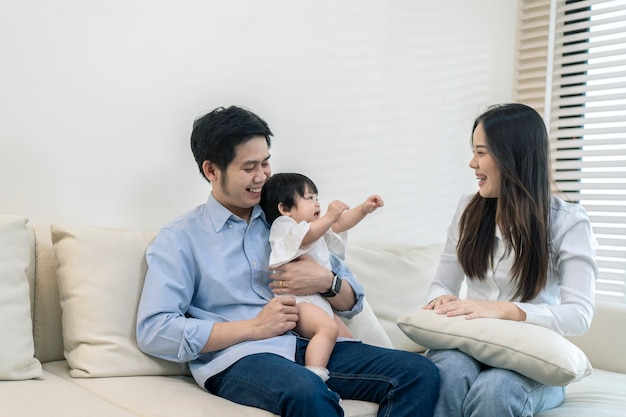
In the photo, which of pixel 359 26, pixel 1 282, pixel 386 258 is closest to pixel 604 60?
pixel 359 26

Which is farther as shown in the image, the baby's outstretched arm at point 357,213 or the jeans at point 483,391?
the baby's outstretched arm at point 357,213

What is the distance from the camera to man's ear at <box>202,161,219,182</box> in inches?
77.6

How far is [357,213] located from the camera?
205cm

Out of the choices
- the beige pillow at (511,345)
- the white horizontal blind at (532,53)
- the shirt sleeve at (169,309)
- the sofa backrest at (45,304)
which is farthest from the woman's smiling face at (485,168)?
the white horizontal blind at (532,53)

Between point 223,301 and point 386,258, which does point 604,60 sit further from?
point 223,301

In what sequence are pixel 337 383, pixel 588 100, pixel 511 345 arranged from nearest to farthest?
pixel 511 345 < pixel 337 383 < pixel 588 100

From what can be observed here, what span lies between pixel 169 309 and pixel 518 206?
1.02m

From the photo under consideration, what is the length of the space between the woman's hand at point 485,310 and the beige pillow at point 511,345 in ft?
0.10

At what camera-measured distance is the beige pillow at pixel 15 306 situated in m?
1.63

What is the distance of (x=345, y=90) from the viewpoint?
2789 mm

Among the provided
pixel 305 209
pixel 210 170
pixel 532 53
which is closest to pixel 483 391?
pixel 305 209

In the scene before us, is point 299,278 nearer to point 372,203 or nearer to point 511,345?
point 372,203

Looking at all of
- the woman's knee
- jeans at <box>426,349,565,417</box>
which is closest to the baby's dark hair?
jeans at <box>426,349,565,417</box>

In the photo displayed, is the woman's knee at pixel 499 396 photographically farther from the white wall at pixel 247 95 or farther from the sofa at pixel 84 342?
the white wall at pixel 247 95
